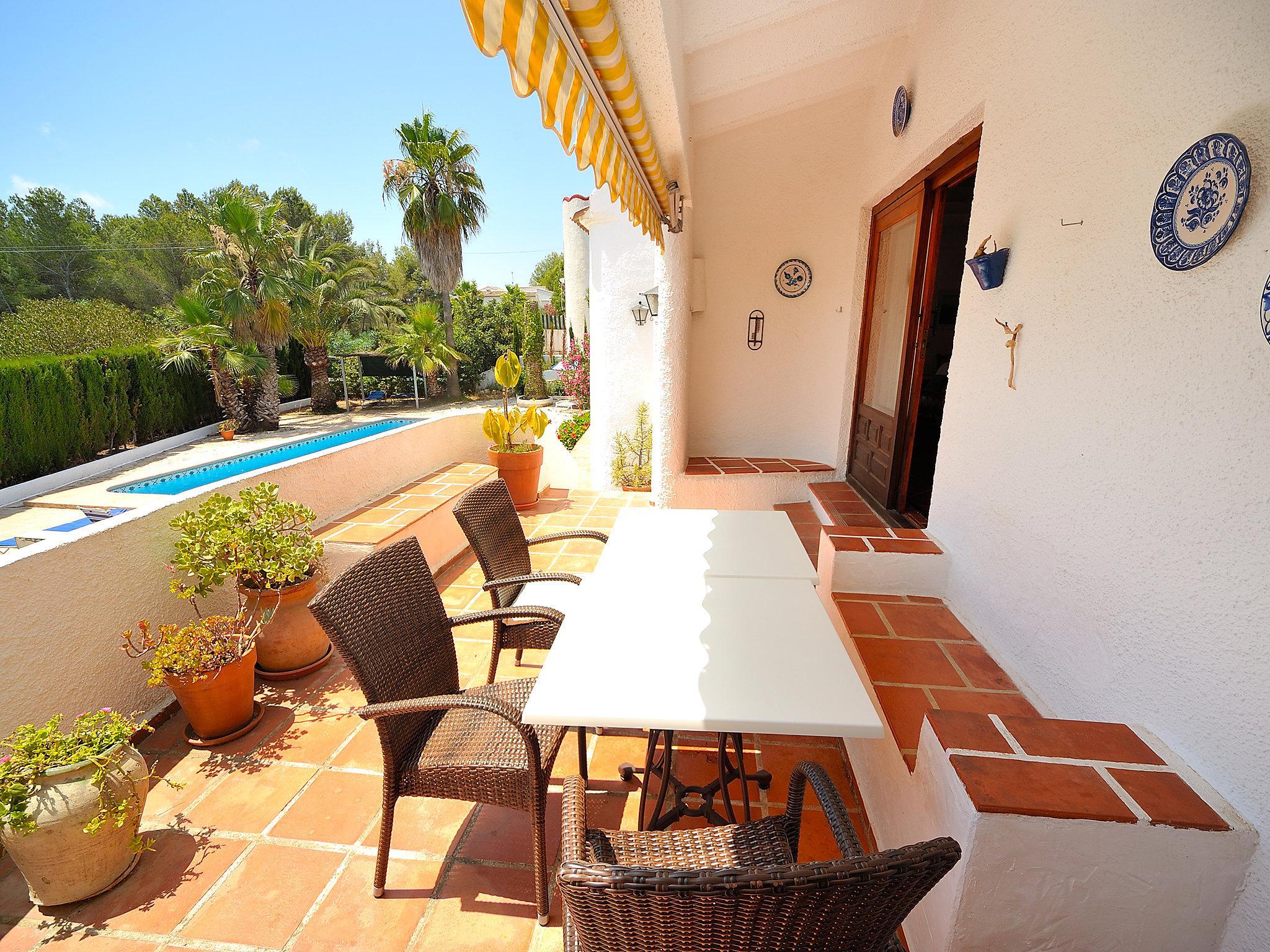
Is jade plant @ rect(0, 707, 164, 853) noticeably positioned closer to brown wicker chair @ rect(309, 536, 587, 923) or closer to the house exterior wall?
brown wicker chair @ rect(309, 536, 587, 923)

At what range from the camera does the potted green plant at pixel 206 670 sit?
248cm

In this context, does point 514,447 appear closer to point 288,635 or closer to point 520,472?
point 520,472

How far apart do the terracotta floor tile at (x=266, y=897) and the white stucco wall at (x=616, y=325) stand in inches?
211

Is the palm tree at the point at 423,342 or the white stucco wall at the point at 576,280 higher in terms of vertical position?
the white stucco wall at the point at 576,280

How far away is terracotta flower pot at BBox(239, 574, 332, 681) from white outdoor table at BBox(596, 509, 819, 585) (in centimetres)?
182

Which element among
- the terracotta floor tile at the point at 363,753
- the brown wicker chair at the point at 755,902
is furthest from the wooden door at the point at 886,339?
the terracotta floor tile at the point at 363,753

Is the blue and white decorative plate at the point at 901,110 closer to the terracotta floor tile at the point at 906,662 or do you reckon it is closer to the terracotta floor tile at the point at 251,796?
the terracotta floor tile at the point at 906,662

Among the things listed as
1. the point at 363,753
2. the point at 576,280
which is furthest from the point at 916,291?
the point at 576,280

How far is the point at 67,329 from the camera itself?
51.8 feet

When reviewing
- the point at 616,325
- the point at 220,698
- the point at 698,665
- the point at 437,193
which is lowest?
the point at 220,698

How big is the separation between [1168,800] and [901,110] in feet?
13.6

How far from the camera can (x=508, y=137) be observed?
674 inches

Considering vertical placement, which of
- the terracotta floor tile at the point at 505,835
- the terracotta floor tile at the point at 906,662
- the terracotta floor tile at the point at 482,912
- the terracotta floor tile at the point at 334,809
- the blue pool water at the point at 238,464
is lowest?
the blue pool water at the point at 238,464

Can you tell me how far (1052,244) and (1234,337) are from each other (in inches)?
37.4
